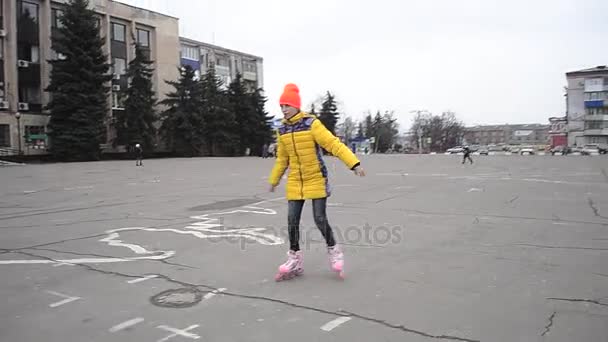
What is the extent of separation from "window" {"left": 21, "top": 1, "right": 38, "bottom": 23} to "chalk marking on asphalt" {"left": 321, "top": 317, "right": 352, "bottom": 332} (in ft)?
166

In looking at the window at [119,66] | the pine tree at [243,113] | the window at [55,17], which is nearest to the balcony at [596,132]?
the pine tree at [243,113]

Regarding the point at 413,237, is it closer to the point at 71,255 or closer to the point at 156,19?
the point at 71,255

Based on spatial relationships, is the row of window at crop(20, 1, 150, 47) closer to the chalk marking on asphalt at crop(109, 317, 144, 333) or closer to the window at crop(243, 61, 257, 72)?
the window at crop(243, 61, 257, 72)

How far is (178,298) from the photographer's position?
14.5 ft

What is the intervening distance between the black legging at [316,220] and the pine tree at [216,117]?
167ft

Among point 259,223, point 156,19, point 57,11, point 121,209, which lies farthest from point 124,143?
point 259,223

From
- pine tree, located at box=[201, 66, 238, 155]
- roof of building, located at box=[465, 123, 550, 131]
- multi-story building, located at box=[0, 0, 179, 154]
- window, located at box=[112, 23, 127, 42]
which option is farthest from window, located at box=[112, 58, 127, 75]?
roof of building, located at box=[465, 123, 550, 131]

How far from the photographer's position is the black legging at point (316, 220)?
5141mm

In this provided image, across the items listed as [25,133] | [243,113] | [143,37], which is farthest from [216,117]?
[25,133]

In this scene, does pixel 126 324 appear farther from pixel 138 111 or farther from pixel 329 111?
pixel 329 111

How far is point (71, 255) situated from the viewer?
20.4 ft

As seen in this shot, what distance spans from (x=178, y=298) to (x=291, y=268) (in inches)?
47.4

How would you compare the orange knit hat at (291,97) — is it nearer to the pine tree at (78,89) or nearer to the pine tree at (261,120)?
the pine tree at (78,89)

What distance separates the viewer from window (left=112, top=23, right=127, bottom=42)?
175 feet
